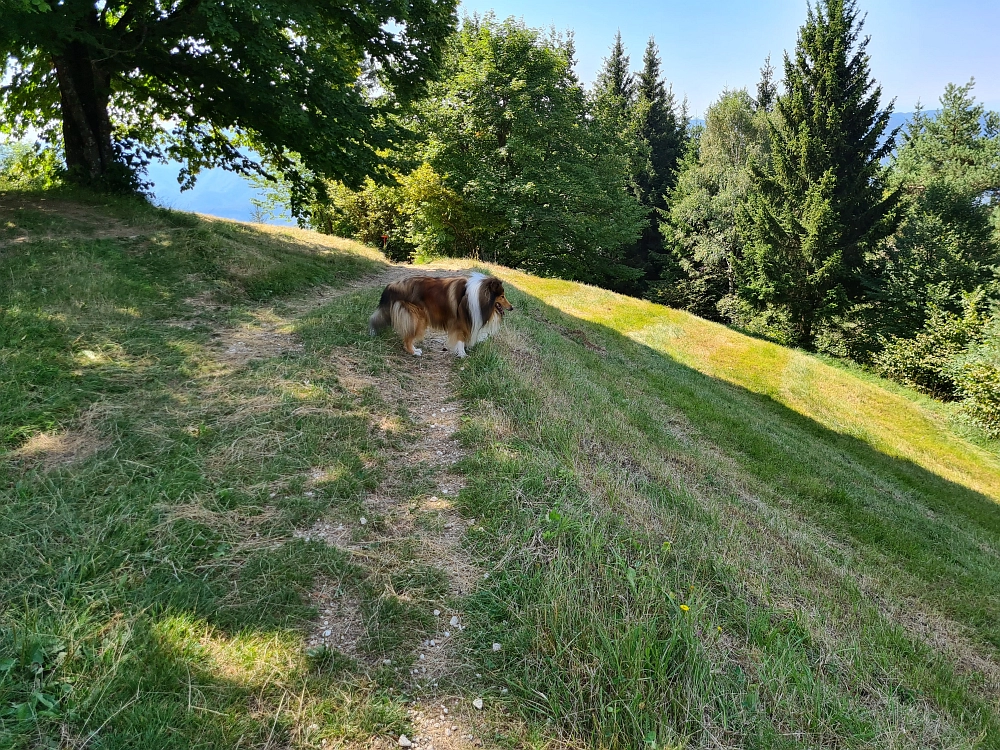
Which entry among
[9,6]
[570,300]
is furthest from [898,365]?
[9,6]

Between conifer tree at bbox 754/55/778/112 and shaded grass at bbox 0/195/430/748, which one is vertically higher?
conifer tree at bbox 754/55/778/112

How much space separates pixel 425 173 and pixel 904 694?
82.0ft

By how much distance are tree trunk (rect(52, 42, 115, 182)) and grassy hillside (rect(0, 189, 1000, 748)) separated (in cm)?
397

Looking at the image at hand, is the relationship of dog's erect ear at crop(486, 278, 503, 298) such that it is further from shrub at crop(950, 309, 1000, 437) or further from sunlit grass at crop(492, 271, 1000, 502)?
shrub at crop(950, 309, 1000, 437)

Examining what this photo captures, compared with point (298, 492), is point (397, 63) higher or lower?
higher

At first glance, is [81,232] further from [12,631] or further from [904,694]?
[904,694]

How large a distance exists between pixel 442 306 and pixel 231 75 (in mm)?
8361

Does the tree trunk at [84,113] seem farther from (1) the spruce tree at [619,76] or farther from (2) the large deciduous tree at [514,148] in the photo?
(1) the spruce tree at [619,76]

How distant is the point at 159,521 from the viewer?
3.14 m

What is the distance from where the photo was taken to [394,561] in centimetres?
318

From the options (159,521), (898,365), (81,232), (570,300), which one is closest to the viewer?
(159,521)

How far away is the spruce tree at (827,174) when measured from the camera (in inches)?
906

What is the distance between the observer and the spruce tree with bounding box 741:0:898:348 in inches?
906

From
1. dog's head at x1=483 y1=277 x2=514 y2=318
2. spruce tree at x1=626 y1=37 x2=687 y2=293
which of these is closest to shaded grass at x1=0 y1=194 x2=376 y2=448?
dog's head at x1=483 y1=277 x2=514 y2=318
